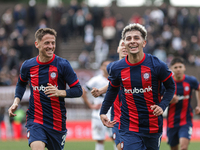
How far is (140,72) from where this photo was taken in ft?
18.2

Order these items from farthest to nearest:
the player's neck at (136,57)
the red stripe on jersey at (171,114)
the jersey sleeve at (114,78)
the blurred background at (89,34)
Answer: the blurred background at (89,34) < the red stripe on jersey at (171,114) < the jersey sleeve at (114,78) < the player's neck at (136,57)

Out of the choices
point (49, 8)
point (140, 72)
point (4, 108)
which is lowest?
point (4, 108)

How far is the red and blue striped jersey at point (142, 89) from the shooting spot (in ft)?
18.1

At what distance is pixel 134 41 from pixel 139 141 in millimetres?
→ 1472

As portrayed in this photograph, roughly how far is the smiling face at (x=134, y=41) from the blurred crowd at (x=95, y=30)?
607 inches

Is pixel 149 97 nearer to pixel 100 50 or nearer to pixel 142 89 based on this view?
pixel 142 89

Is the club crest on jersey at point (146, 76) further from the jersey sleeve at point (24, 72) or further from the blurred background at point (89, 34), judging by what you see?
the blurred background at point (89, 34)

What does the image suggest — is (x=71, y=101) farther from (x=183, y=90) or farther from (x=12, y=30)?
(x=183, y=90)

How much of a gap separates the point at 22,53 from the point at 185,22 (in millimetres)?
10947

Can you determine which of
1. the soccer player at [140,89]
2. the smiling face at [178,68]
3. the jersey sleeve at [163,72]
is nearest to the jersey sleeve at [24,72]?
the soccer player at [140,89]

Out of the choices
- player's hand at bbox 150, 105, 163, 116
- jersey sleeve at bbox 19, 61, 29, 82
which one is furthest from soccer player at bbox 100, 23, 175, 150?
jersey sleeve at bbox 19, 61, 29, 82

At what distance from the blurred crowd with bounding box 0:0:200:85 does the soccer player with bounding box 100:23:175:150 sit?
604 inches

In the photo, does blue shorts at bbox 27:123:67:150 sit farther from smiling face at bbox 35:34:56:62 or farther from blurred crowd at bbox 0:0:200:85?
blurred crowd at bbox 0:0:200:85

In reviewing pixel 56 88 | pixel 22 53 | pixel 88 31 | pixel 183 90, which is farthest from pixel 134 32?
pixel 88 31
